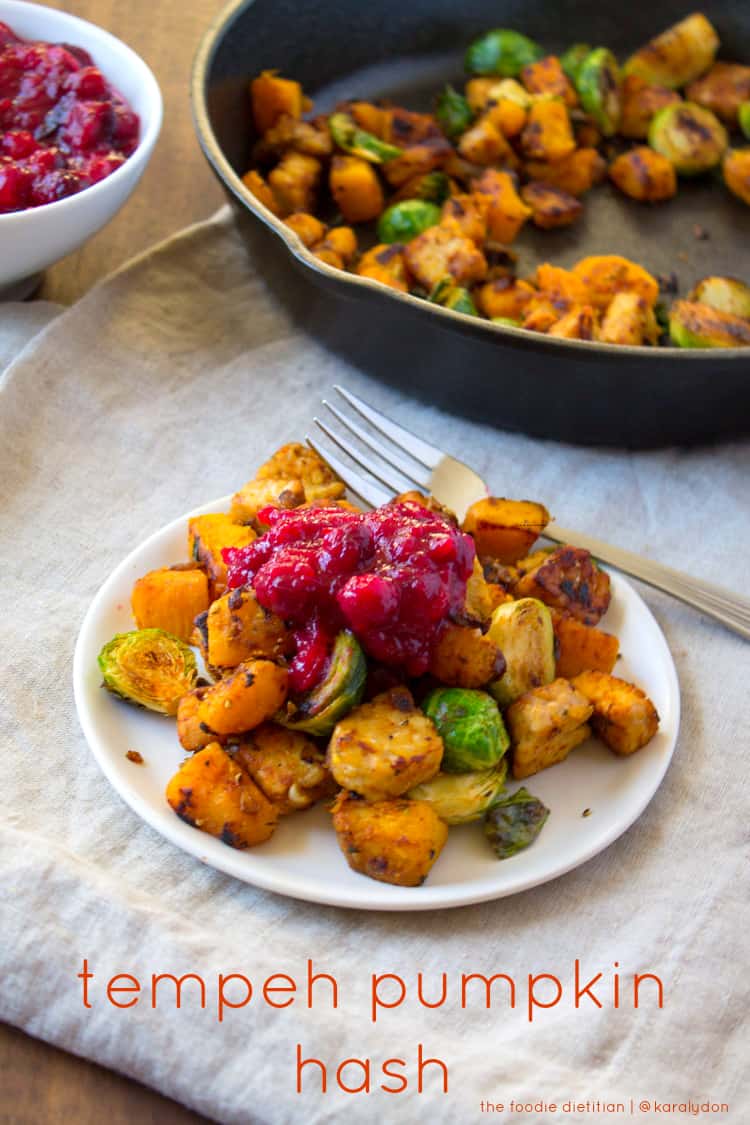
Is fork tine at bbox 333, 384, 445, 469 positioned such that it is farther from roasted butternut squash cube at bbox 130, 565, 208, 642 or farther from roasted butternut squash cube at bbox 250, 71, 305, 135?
roasted butternut squash cube at bbox 250, 71, 305, 135

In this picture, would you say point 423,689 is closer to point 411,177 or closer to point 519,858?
point 519,858

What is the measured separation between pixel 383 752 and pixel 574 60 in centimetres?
257

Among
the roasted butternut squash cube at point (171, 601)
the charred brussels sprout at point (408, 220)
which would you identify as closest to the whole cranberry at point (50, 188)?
the charred brussels sprout at point (408, 220)

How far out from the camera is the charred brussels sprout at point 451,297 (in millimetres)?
2875

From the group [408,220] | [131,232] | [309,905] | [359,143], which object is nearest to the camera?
[309,905]

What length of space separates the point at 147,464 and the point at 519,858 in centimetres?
126

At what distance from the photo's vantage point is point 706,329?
2.85 metres

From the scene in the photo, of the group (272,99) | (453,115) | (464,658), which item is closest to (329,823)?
(464,658)

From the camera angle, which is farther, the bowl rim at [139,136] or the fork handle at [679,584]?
the bowl rim at [139,136]

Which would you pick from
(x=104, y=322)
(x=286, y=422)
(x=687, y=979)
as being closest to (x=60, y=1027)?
(x=687, y=979)

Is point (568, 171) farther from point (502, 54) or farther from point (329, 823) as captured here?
point (329, 823)

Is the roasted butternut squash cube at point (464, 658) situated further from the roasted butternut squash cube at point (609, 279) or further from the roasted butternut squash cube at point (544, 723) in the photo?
the roasted butternut squash cube at point (609, 279)

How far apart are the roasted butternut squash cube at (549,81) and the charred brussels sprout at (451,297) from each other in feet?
3.00

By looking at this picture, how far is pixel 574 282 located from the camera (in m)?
2.98
